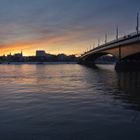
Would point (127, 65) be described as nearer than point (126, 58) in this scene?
No

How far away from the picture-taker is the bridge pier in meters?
82.4

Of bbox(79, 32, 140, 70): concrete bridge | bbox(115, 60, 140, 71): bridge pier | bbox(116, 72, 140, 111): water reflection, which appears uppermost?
bbox(79, 32, 140, 70): concrete bridge

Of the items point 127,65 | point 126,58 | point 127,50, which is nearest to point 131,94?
point 127,50

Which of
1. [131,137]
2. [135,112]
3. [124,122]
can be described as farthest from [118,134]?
[135,112]

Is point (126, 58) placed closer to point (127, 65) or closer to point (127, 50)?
point (127, 65)

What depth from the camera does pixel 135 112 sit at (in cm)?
1628

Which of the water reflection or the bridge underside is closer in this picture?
the water reflection

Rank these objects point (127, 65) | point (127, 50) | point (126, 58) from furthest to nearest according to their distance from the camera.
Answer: point (127, 65), point (126, 58), point (127, 50)

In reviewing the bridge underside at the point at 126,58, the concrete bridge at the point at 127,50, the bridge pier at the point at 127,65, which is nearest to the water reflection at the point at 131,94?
the concrete bridge at the point at 127,50

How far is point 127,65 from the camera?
275 ft

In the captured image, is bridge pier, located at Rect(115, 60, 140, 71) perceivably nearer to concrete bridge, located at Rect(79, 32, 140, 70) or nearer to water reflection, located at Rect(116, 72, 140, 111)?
concrete bridge, located at Rect(79, 32, 140, 70)

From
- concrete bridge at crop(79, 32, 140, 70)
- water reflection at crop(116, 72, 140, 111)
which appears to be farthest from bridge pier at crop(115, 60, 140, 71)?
water reflection at crop(116, 72, 140, 111)

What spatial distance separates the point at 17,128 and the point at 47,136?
1958 millimetres

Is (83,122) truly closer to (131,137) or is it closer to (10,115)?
(131,137)
